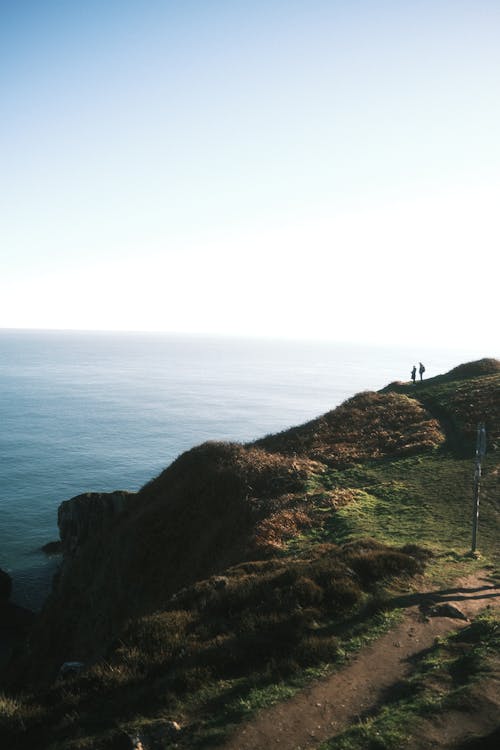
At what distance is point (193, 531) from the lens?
27359mm

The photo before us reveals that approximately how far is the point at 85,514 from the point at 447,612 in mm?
45056

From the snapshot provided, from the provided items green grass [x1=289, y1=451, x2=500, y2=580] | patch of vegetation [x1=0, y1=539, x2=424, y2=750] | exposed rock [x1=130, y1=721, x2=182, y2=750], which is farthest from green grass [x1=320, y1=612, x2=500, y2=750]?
green grass [x1=289, y1=451, x2=500, y2=580]

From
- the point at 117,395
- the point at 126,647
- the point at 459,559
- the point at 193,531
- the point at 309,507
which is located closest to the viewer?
the point at 126,647

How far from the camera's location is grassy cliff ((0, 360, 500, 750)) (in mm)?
9961

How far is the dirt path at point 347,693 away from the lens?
8719 mm

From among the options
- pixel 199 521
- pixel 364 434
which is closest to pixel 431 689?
pixel 199 521

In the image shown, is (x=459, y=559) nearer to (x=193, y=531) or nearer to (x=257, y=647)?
(x=257, y=647)

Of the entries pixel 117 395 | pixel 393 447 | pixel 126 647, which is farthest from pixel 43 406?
pixel 126 647

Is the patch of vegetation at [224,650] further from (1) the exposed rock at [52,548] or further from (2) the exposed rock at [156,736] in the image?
(1) the exposed rock at [52,548]

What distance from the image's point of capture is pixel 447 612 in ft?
43.2

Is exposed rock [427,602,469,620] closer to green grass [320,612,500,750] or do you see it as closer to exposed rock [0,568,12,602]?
green grass [320,612,500,750]

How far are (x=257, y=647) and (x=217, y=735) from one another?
2.81 metres

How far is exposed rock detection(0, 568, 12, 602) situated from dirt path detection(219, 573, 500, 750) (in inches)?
1859

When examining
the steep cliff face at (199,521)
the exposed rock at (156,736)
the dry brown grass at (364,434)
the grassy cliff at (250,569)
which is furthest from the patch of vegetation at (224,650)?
the dry brown grass at (364,434)
